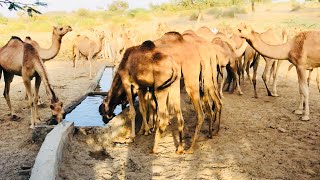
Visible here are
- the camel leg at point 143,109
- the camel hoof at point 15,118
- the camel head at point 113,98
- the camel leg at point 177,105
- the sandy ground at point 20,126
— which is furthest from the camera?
the camel hoof at point 15,118

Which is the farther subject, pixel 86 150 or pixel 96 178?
pixel 86 150

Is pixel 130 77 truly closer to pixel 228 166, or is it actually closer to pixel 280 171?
pixel 228 166

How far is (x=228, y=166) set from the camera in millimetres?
6293

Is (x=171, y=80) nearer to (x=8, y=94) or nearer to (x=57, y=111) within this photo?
(x=57, y=111)

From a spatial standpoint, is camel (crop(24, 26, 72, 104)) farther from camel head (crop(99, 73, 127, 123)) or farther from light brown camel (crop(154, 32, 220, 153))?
light brown camel (crop(154, 32, 220, 153))

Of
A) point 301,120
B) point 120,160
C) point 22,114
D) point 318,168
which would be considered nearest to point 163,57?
point 120,160

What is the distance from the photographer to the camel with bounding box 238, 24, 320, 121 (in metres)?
8.70

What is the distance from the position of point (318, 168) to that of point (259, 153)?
1028 millimetres

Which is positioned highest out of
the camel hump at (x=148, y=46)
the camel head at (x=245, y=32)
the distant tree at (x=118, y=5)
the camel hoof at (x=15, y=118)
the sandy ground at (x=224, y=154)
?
the distant tree at (x=118, y=5)

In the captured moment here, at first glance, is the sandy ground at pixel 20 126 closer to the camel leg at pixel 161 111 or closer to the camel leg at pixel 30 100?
the camel leg at pixel 30 100

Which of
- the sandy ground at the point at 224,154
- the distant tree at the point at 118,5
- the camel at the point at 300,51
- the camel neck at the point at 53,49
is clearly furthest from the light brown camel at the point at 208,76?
the distant tree at the point at 118,5

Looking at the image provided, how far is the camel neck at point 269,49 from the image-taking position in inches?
345

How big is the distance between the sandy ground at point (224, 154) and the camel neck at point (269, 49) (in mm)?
1468

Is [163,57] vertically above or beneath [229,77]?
above
